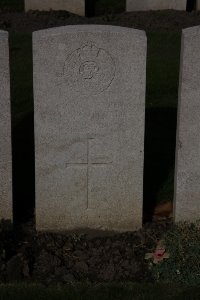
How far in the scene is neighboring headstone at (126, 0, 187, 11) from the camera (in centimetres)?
1342

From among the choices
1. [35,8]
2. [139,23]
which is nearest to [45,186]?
[139,23]

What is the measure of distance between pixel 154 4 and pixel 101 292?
9074mm

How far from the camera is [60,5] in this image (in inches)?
531

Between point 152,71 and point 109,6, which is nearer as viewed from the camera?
point 152,71

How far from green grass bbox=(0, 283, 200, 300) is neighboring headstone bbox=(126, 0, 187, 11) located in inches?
351

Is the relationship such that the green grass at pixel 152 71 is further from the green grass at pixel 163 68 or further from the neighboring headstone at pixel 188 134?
the neighboring headstone at pixel 188 134

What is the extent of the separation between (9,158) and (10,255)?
78cm

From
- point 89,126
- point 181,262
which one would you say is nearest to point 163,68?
point 89,126

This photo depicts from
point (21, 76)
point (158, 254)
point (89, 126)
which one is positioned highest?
point (89, 126)

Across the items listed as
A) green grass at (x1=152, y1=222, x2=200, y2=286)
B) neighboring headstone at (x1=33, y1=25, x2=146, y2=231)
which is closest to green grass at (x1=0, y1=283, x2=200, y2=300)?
green grass at (x1=152, y1=222, x2=200, y2=286)

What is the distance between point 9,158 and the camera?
597 centimetres

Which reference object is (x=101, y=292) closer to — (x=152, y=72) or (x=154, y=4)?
(x=152, y=72)

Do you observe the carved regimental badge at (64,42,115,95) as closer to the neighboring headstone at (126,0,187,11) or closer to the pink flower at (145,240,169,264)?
the pink flower at (145,240,169,264)

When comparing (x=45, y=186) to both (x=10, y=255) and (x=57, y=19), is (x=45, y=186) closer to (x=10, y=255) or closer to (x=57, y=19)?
(x=10, y=255)
